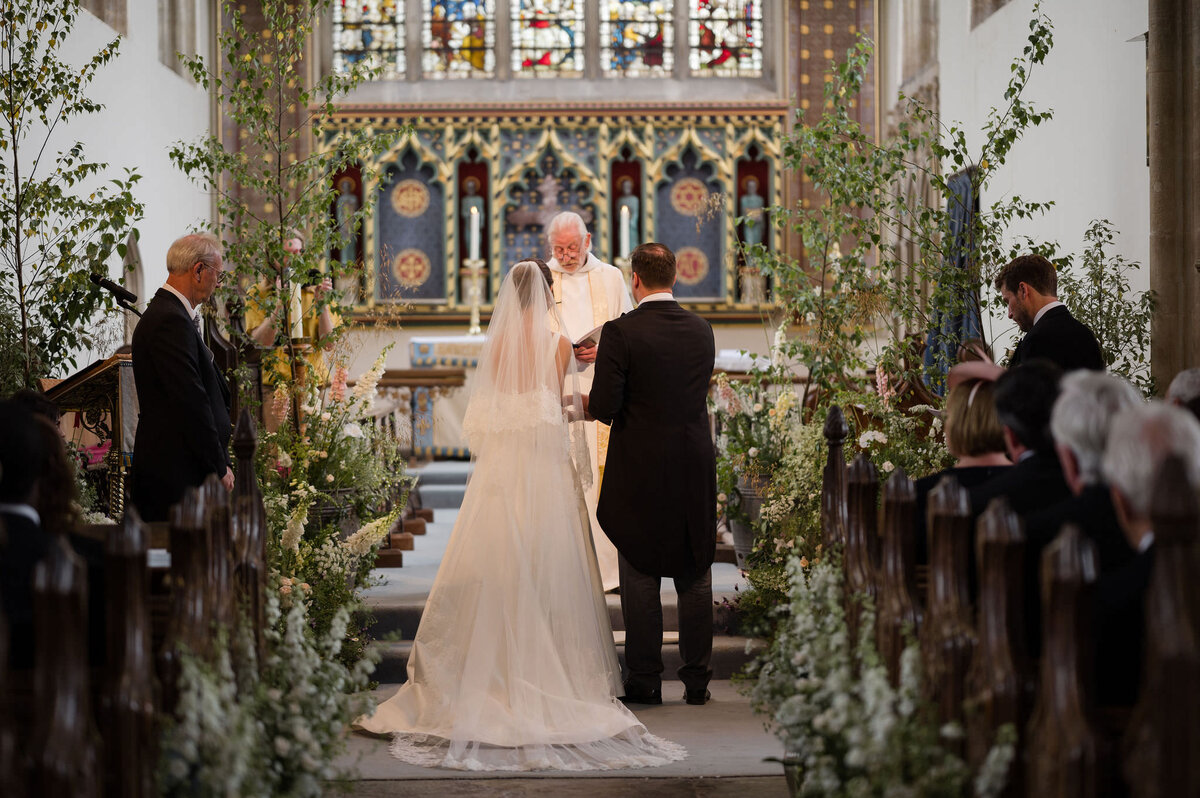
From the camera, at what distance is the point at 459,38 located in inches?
492

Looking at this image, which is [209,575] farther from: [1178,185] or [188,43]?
[188,43]

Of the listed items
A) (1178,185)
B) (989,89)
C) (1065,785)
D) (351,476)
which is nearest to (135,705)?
(1065,785)

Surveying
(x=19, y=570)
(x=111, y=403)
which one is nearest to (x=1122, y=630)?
(x=19, y=570)

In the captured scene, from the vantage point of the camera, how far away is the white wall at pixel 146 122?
8461mm

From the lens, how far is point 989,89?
849 cm

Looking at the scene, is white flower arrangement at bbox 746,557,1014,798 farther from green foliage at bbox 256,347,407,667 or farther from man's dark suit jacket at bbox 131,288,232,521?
man's dark suit jacket at bbox 131,288,232,521

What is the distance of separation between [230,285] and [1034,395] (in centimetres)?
406

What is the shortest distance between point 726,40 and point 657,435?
904 centimetres

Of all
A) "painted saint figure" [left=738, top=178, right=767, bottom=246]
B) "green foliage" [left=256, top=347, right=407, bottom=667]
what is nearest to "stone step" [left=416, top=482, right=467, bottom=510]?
"green foliage" [left=256, top=347, right=407, bottom=667]

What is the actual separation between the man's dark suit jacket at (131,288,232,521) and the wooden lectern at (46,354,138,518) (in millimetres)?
1555

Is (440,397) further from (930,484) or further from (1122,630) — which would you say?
(1122,630)

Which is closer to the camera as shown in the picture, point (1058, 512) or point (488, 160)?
point (1058, 512)

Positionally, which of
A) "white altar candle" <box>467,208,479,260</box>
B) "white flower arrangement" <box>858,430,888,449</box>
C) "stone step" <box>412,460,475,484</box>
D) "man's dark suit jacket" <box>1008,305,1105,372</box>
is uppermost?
"white altar candle" <box>467,208,479,260</box>

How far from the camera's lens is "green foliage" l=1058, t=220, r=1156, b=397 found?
5.49 meters
